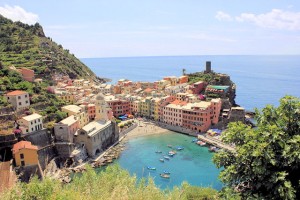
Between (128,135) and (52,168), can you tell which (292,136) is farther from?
(128,135)

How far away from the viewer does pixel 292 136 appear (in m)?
10.7

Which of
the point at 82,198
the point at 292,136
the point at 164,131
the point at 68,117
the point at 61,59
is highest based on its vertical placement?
the point at 61,59

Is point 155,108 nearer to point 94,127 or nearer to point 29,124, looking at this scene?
point 94,127

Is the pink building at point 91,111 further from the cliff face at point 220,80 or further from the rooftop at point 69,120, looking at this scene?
the cliff face at point 220,80

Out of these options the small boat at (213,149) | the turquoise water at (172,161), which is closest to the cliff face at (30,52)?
the turquoise water at (172,161)

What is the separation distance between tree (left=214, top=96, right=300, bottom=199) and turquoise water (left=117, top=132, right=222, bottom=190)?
16982 millimetres

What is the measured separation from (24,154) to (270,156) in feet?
80.9

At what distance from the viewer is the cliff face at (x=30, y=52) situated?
61.3 meters

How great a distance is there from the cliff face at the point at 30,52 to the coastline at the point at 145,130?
2782 cm

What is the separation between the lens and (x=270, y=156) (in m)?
10.0

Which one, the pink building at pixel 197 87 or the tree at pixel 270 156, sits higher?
the tree at pixel 270 156

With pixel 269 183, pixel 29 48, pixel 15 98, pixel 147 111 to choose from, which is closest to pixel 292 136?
pixel 269 183

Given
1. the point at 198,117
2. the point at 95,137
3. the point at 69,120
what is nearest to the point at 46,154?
the point at 69,120

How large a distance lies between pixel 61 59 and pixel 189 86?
4417 centimetres
